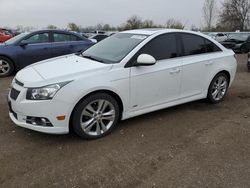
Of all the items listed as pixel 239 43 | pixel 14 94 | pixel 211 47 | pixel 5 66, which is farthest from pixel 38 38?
pixel 239 43

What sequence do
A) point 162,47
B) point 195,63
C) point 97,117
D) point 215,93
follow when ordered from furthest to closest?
point 215,93 → point 195,63 → point 162,47 → point 97,117

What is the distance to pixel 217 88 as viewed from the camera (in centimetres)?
573

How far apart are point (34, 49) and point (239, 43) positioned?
12948mm

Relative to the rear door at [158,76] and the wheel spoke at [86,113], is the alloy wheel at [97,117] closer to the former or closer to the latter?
the wheel spoke at [86,113]

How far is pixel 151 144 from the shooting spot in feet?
12.9

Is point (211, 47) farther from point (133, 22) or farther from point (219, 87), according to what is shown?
point (133, 22)

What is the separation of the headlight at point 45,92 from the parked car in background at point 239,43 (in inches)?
604

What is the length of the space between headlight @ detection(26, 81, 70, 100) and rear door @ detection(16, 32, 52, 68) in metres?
5.59

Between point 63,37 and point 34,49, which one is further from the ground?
point 63,37

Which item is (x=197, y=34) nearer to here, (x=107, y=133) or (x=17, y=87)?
(x=107, y=133)

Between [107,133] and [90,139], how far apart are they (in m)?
0.30

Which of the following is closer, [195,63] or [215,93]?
[195,63]

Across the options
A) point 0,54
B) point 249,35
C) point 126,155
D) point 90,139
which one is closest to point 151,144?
point 126,155

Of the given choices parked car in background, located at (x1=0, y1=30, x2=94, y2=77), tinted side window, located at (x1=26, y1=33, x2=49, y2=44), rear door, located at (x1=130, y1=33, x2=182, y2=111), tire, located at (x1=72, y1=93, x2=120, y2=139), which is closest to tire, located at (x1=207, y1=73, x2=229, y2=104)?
rear door, located at (x1=130, y1=33, x2=182, y2=111)
